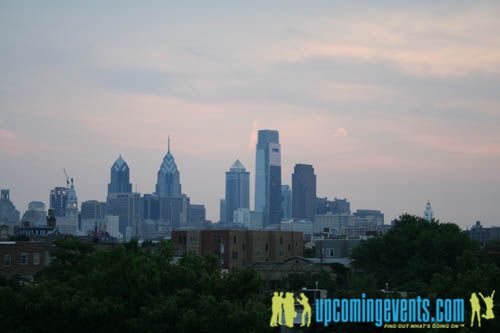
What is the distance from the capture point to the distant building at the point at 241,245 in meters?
122

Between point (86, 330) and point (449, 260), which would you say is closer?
point (86, 330)

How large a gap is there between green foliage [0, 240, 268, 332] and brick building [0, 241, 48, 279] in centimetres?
4192

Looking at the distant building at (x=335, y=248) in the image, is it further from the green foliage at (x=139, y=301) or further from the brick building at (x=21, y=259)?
A: the green foliage at (x=139, y=301)

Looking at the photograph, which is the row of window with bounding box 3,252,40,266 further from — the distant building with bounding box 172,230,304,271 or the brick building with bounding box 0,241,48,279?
the distant building with bounding box 172,230,304,271

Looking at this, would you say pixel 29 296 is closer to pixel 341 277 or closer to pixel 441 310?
pixel 441 310

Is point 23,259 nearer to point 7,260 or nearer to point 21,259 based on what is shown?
point 21,259

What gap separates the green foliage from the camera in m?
37.0

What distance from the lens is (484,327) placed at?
38.7 m

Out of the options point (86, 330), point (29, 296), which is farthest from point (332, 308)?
point (29, 296)

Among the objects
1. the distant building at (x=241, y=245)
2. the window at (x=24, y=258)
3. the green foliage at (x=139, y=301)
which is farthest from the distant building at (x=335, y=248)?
the green foliage at (x=139, y=301)

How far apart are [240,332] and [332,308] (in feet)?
15.5

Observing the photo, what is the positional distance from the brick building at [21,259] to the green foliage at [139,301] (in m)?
41.9

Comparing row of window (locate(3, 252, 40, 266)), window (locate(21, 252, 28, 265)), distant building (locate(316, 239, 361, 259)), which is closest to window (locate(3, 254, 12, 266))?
row of window (locate(3, 252, 40, 266))

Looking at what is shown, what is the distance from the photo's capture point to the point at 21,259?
85625mm
